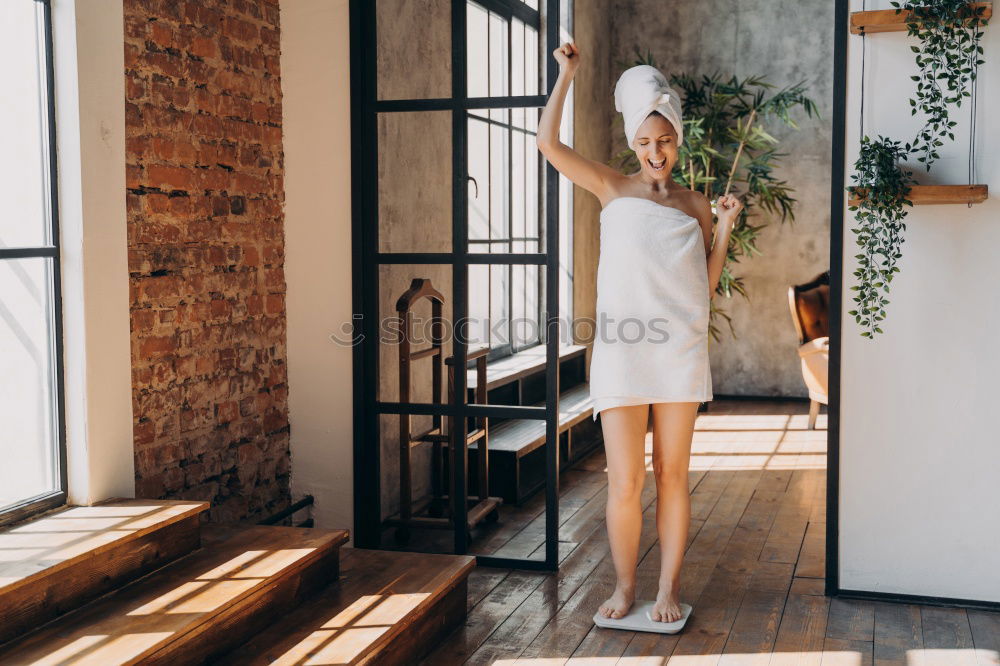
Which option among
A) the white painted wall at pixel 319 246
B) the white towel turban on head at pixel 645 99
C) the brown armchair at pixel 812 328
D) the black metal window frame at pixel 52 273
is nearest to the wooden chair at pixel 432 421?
the white painted wall at pixel 319 246

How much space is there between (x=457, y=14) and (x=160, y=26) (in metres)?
1.12

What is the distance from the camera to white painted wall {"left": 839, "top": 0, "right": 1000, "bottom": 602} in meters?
3.29

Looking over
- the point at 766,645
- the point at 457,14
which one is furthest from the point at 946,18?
the point at 766,645

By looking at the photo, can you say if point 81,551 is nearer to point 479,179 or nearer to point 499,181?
point 479,179

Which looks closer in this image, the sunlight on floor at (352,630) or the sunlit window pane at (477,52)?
the sunlight on floor at (352,630)

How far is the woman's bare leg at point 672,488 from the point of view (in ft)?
10.8

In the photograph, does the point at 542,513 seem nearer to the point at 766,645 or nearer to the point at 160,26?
the point at 766,645

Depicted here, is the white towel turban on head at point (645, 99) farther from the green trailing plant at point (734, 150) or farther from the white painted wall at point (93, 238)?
the green trailing plant at point (734, 150)

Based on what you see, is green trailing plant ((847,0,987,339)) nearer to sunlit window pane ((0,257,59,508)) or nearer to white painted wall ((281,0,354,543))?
white painted wall ((281,0,354,543))

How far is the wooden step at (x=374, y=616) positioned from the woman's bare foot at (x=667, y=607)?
63 centimetres

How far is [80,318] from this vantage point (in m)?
2.90

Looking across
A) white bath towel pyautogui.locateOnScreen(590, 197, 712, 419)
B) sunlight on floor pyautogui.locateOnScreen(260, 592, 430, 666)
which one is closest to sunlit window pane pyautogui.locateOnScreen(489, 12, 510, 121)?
white bath towel pyautogui.locateOnScreen(590, 197, 712, 419)

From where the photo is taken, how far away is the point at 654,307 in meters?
3.19

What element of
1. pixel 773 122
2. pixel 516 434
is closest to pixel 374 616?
pixel 516 434
